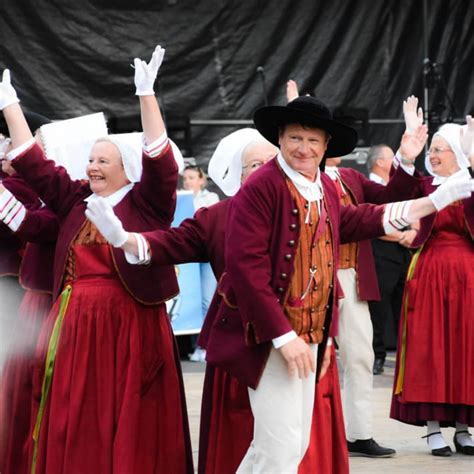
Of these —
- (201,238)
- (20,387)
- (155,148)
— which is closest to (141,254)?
(201,238)

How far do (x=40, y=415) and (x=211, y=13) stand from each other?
735cm

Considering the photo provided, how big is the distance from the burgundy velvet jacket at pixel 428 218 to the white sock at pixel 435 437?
1000 mm

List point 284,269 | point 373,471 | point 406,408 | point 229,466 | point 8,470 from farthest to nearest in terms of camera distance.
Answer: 1. point 406,408
2. point 373,471
3. point 8,470
4. point 229,466
5. point 284,269

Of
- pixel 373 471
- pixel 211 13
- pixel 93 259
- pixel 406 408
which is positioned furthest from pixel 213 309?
pixel 211 13

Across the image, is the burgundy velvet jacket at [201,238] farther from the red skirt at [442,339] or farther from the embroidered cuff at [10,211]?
the red skirt at [442,339]

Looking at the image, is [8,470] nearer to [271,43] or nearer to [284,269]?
[284,269]

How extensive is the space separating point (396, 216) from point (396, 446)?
2.65 metres

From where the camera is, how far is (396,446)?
6789 millimetres

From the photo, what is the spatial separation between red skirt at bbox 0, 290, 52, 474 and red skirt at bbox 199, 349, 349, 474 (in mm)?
1021

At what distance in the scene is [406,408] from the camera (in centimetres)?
666

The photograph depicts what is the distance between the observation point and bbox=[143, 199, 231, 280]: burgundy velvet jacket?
466cm

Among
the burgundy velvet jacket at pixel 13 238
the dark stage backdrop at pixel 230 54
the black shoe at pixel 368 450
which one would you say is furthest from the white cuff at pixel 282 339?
the dark stage backdrop at pixel 230 54

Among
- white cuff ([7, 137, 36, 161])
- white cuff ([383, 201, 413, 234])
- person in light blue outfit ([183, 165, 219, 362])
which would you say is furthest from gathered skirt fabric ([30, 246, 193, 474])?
person in light blue outfit ([183, 165, 219, 362])

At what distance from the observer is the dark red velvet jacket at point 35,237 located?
5.34 m
